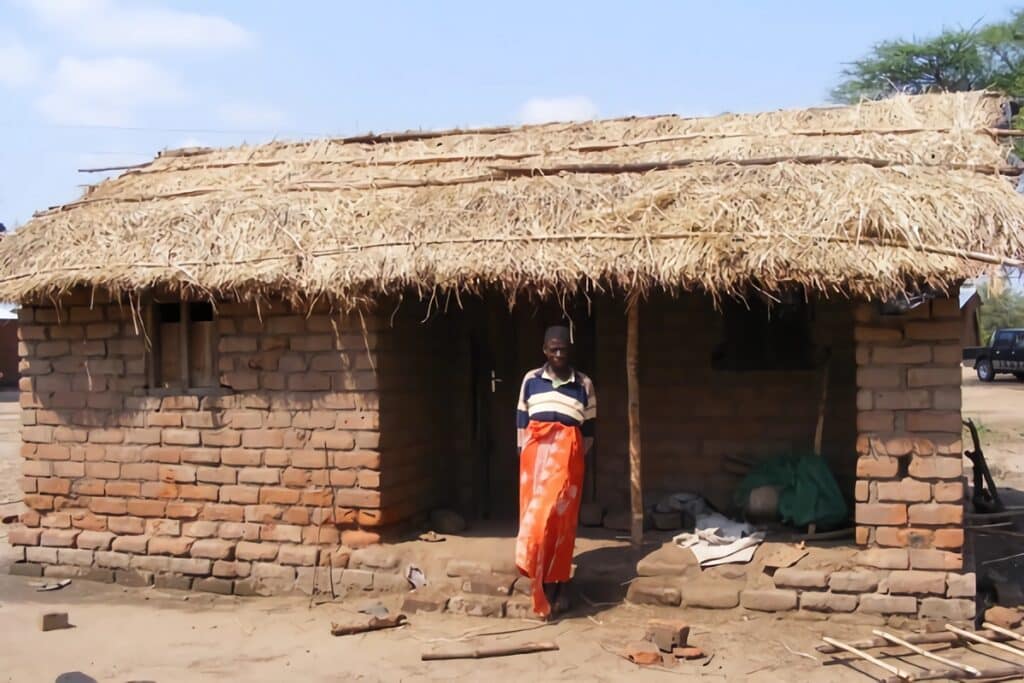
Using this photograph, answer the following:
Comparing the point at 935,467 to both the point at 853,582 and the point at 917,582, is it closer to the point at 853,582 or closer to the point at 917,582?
the point at 917,582

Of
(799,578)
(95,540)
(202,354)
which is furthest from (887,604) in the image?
(95,540)

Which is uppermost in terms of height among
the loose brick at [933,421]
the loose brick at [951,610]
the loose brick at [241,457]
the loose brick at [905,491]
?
the loose brick at [933,421]

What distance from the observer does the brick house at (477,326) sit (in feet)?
18.9

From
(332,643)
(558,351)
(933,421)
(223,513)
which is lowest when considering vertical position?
(332,643)

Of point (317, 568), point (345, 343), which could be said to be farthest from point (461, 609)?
point (345, 343)

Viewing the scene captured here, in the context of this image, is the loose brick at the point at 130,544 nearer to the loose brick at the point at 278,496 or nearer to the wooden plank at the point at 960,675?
the loose brick at the point at 278,496

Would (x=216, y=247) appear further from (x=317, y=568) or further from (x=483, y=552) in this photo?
(x=483, y=552)

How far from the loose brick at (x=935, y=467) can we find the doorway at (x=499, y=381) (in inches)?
115

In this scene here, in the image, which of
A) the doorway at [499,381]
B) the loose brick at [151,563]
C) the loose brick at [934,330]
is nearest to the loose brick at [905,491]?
the loose brick at [934,330]

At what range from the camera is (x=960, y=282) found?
18.3ft

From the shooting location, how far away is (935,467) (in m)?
5.68

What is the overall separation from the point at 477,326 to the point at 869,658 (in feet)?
13.4

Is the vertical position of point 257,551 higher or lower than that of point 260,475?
lower

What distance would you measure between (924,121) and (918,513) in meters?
3.03
